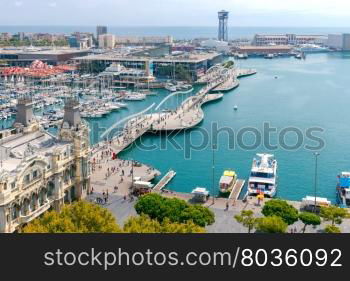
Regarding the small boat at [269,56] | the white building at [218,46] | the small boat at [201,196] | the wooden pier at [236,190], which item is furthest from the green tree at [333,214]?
the white building at [218,46]

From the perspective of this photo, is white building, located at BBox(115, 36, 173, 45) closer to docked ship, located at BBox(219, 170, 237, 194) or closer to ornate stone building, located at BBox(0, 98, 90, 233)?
docked ship, located at BBox(219, 170, 237, 194)

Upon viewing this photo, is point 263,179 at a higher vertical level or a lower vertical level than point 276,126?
lower

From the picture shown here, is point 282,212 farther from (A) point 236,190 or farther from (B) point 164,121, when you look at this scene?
(B) point 164,121

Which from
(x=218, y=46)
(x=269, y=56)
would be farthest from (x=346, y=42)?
(x=218, y=46)

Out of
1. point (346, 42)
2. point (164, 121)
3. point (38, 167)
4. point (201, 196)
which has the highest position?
point (346, 42)

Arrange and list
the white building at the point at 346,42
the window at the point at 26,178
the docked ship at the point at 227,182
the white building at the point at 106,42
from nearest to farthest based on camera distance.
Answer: the window at the point at 26,178 < the docked ship at the point at 227,182 < the white building at the point at 106,42 < the white building at the point at 346,42

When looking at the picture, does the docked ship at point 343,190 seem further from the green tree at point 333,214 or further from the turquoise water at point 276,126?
the green tree at point 333,214

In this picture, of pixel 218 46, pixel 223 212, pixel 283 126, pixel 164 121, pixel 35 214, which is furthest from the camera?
pixel 218 46
